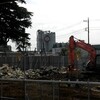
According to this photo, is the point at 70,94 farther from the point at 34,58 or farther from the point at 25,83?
the point at 34,58

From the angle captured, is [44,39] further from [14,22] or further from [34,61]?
[14,22]

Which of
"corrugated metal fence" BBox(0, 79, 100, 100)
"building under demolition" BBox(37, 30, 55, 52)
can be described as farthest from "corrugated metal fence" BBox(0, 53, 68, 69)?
"corrugated metal fence" BBox(0, 79, 100, 100)

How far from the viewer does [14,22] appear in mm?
55375

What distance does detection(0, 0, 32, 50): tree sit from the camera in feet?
179

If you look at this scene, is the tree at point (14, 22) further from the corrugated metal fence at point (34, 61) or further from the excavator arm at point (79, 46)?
the excavator arm at point (79, 46)

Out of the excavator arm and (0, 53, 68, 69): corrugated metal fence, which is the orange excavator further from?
(0, 53, 68, 69): corrugated metal fence

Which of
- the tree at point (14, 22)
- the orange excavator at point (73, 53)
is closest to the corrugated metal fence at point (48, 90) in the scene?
the orange excavator at point (73, 53)

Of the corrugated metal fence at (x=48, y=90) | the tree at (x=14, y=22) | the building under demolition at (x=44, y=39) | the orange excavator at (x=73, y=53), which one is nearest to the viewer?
the corrugated metal fence at (x=48, y=90)

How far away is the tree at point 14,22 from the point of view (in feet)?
179

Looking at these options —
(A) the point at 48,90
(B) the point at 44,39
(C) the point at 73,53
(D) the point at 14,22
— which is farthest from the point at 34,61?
(A) the point at 48,90

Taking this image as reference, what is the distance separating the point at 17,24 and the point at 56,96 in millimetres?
40823

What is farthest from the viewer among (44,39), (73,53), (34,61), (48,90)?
(44,39)

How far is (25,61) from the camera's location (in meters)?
60.8

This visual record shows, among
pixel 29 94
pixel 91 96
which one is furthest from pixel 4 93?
pixel 91 96
